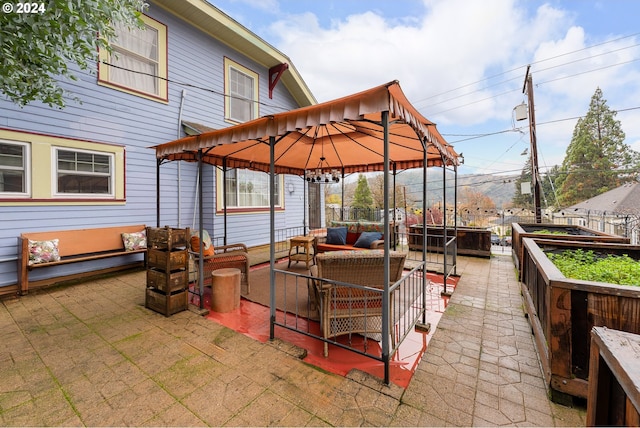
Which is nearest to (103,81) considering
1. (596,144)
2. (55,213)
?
(55,213)

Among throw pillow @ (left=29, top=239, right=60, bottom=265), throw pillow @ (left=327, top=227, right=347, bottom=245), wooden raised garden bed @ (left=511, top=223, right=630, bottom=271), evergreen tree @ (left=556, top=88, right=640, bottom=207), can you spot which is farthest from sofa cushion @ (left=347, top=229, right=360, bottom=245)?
evergreen tree @ (left=556, top=88, right=640, bottom=207)

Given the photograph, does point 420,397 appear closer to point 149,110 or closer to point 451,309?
point 451,309

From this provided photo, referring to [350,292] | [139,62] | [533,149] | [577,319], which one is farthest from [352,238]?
[533,149]

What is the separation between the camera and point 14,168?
4.46 meters

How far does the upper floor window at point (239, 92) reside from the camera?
7.83 m

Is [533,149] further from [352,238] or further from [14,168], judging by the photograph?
[14,168]

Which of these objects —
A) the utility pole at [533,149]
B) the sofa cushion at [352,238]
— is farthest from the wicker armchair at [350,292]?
the utility pole at [533,149]

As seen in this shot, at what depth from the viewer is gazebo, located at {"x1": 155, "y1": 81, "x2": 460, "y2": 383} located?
2.20 m

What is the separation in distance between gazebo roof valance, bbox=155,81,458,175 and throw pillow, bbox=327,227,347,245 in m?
1.79

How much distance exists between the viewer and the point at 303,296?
4.30 meters

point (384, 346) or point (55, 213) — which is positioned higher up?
point (55, 213)

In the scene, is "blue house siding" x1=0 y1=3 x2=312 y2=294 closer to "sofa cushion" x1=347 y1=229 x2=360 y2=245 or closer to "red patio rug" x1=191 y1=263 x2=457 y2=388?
"red patio rug" x1=191 y1=263 x2=457 y2=388

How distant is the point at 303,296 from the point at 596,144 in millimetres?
33628

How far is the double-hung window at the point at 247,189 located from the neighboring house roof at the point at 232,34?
3.67 m
